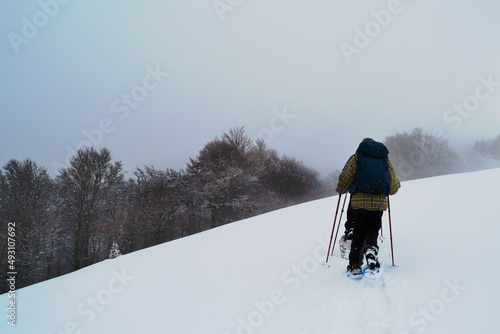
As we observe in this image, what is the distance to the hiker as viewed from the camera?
308 centimetres

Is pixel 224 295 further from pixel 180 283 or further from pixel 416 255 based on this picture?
pixel 416 255

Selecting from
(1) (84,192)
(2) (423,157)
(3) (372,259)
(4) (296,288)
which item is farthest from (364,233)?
(2) (423,157)

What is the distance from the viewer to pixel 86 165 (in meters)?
22.3

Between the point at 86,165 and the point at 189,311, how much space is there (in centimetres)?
2509

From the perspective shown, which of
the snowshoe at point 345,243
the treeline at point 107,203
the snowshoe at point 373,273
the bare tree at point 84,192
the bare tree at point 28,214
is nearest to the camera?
the snowshoe at point 373,273

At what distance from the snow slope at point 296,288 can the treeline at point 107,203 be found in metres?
13.0

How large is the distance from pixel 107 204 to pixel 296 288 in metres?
26.5

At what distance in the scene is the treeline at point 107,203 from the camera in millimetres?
18969

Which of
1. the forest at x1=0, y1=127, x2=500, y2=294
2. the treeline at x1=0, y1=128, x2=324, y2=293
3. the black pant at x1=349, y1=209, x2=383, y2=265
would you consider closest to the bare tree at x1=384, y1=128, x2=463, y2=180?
the forest at x1=0, y1=127, x2=500, y2=294

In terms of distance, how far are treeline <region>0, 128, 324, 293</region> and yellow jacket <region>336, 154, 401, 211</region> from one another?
17.1m

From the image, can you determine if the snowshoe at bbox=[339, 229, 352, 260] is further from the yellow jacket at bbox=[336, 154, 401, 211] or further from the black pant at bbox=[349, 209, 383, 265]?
the yellow jacket at bbox=[336, 154, 401, 211]

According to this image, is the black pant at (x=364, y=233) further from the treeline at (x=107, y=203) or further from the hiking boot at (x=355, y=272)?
the treeline at (x=107, y=203)

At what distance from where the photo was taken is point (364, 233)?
3223mm

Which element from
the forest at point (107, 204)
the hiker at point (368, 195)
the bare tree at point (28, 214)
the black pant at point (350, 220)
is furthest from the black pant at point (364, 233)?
the bare tree at point (28, 214)
